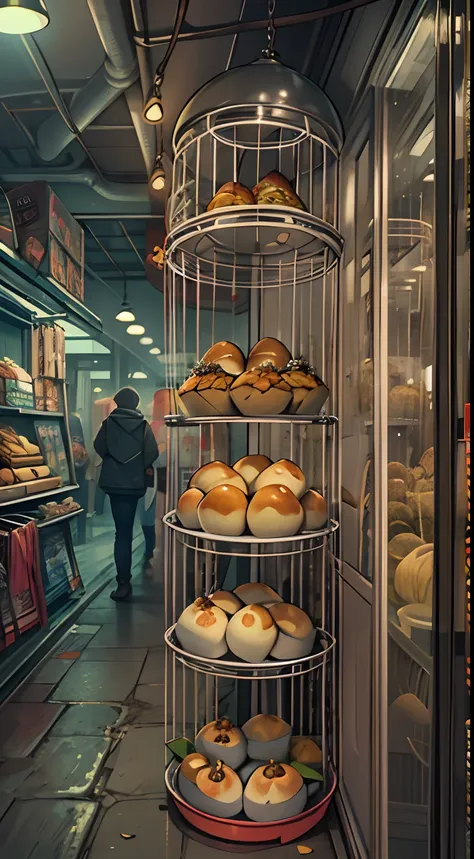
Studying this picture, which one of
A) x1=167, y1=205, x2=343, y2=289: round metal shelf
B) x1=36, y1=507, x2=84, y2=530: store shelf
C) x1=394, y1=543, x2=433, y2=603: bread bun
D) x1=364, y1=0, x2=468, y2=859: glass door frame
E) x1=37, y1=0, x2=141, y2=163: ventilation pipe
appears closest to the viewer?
x1=364, y1=0, x2=468, y2=859: glass door frame

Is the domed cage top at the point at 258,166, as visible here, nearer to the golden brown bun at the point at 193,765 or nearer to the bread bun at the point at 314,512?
the bread bun at the point at 314,512

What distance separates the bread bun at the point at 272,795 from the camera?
1.78 meters

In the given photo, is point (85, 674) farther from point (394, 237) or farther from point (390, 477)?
point (394, 237)

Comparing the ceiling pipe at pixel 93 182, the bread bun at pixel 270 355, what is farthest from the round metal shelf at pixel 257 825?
the ceiling pipe at pixel 93 182

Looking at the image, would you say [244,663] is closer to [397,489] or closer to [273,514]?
[273,514]

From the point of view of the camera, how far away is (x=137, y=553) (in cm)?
347

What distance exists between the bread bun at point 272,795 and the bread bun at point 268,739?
3.0 inches

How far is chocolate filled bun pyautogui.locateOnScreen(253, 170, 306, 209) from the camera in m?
1.80

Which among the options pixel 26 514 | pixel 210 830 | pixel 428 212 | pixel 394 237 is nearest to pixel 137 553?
pixel 26 514

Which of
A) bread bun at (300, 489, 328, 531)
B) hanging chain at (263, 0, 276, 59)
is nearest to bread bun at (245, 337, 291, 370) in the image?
bread bun at (300, 489, 328, 531)

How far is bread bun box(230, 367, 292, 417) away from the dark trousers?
1864 mm

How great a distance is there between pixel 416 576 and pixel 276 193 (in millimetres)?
1148

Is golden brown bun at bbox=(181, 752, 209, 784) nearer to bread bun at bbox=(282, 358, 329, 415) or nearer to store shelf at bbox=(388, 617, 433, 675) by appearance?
store shelf at bbox=(388, 617, 433, 675)

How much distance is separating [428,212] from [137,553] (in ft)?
8.83
